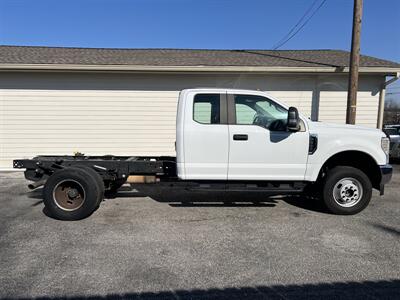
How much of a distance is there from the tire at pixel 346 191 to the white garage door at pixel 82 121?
18.9ft

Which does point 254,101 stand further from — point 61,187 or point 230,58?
point 230,58

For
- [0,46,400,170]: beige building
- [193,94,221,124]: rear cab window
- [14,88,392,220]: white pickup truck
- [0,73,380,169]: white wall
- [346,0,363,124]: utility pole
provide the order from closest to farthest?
[14,88,392,220]: white pickup truck
[193,94,221,124]: rear cab window
[346,0,363,124]: utility pole
[0,46,400,170]: beige building
[0,73,380,169]: white wall

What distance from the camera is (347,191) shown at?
19.5 ft

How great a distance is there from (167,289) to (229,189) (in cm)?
264

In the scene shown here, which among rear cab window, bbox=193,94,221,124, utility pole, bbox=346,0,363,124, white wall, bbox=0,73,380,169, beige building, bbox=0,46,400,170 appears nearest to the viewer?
rear cab window, bbox=193,94,221,124

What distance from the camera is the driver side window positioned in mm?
5820

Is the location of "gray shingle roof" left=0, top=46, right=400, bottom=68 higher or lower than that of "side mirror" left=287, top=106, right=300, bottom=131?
higher

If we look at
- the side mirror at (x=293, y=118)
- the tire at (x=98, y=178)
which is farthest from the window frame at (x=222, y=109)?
the tire at (x=98, y=178)

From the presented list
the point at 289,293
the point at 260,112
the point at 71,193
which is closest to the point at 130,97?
the point at 71,193

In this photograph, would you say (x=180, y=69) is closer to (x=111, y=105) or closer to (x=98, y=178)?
(x=111, y=105)

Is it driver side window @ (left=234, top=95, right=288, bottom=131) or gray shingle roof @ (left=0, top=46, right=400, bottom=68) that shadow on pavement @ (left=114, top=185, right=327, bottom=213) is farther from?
gray shingle roof @ (left=0, top=46, right=400, bottom=68)

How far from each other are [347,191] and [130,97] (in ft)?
22.3

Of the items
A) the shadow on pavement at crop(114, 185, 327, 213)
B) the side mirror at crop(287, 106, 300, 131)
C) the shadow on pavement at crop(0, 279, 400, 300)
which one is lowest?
the shadow on pavement at crop(0, 279, 400, 300)

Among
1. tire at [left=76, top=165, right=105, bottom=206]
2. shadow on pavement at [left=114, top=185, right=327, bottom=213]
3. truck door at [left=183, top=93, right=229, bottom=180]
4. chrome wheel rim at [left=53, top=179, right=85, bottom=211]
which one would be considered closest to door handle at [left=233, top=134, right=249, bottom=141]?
truck door at [left=183, top=93, right=229, bottom=180]
